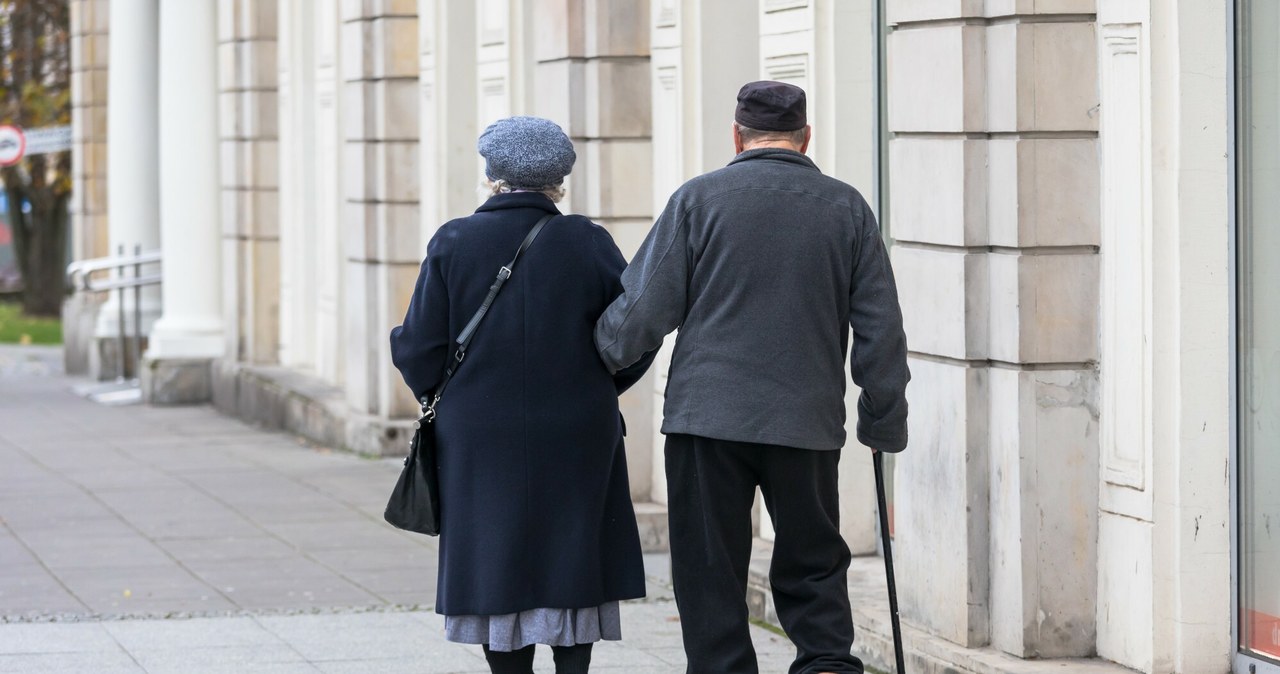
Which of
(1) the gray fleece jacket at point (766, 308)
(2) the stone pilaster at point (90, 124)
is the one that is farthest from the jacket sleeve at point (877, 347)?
(2) the stone pilaster at point (90, 124)

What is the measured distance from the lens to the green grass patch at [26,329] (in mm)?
31703

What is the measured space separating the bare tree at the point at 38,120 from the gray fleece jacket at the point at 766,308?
2812cm

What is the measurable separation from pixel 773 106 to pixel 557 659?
1.56m

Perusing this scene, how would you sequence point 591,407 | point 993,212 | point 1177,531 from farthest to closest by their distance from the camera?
point 993,212
point 1177,531
point 591,407

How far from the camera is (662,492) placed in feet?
33.2

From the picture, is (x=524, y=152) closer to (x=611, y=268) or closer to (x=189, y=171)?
(x=611, y=268)

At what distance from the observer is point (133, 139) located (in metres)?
22.0

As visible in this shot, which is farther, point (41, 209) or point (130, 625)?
point (41, 209)

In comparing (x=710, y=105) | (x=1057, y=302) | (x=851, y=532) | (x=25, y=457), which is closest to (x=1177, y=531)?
(x=1057, y=302)

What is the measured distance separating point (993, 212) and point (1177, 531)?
1.11m

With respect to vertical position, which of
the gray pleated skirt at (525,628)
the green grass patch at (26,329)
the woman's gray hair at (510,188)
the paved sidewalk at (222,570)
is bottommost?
the paved sidewalk at (222,570)

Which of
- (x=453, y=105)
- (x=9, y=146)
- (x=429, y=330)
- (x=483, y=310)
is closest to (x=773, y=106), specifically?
(x=483, y=310)

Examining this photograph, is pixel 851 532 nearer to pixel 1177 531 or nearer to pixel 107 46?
pixel 1177 531

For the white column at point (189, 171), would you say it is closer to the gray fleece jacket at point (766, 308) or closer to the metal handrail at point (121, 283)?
the metal handrail at point (121, 283)
